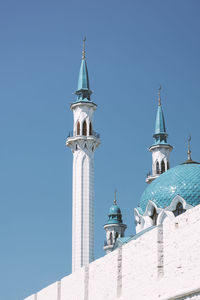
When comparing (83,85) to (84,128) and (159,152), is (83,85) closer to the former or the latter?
(84,128)

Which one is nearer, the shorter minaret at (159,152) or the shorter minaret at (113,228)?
the shorter minaret at (159,152)

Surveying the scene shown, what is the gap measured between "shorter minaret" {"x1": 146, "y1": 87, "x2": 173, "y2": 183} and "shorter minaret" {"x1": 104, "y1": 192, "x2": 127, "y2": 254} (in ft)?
15.2

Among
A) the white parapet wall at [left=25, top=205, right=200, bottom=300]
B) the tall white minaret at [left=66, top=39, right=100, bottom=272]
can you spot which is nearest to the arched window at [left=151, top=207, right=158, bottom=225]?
the tall white minaret at [left=66, top=39, right=100, bottom=272]

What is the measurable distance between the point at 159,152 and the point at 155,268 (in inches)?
1039

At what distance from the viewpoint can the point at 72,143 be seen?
2861 cm

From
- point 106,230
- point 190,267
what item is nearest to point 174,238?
point 190,267

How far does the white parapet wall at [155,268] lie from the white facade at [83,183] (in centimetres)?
1613

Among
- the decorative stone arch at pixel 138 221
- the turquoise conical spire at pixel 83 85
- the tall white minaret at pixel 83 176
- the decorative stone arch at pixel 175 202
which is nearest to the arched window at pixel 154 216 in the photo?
the decorative stone arch at pixel 138 221

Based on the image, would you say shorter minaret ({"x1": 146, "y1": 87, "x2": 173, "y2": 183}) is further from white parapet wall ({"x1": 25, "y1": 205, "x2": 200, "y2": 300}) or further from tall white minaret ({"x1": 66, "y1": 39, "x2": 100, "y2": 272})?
white parapet wall ({"x1": 25, "y1": 205, "x2": 200, "y2": 300})

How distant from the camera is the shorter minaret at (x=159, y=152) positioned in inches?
1336

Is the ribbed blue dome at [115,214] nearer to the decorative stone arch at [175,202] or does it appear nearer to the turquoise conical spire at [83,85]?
the turquoise conical spire at [83,85]

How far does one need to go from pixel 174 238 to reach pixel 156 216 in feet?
56.9

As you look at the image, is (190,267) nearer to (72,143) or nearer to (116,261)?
(116,261)

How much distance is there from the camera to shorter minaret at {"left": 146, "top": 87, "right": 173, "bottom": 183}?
33.9 metres
